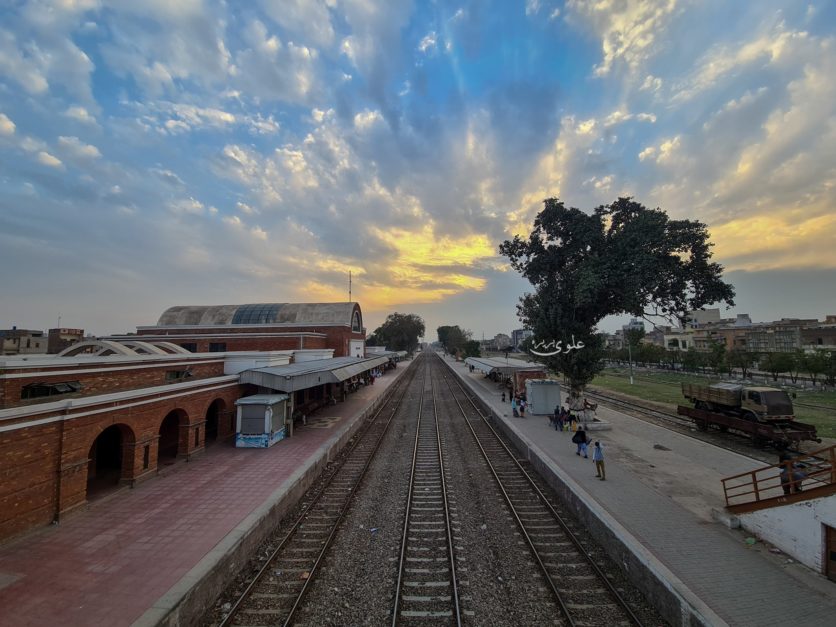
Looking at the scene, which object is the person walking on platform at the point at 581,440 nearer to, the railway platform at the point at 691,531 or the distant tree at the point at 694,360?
the railway platform at the point at 691,531

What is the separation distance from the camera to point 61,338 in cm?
5091

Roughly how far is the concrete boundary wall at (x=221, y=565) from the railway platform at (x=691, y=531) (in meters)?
7.86

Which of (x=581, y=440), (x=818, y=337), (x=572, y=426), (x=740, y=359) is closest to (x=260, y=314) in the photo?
(x=572, y=426)

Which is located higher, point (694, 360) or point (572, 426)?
point (694, 360)

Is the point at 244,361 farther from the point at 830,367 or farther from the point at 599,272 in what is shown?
the point at 830,367

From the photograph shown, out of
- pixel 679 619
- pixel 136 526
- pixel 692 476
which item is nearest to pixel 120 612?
pixel 136 526

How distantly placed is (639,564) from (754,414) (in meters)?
13.8

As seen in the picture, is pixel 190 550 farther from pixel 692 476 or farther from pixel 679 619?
pixel 692 476

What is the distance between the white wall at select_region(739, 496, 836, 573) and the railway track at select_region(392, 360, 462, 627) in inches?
262

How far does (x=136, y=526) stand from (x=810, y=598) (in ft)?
43.8

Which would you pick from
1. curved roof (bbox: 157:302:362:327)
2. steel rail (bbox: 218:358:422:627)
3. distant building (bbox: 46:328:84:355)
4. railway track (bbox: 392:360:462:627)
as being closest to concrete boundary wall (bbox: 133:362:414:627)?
steel rail (bbox: 218:358:422:627)

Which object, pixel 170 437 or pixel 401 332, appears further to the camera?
pixel 401 332

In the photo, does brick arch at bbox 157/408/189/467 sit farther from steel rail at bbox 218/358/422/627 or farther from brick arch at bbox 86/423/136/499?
steel rail at bbox 218/358/422/627

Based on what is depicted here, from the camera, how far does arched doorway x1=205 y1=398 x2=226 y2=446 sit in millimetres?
16797
